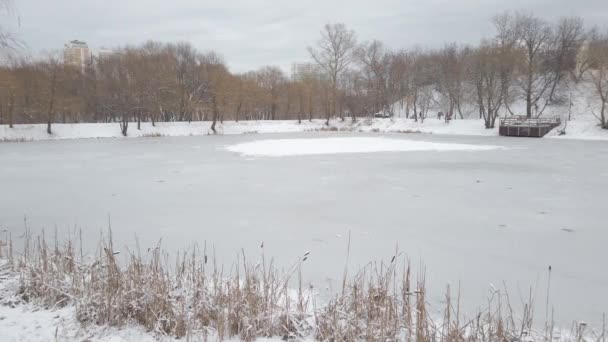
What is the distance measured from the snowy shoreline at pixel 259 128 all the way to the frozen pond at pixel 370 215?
17.6m

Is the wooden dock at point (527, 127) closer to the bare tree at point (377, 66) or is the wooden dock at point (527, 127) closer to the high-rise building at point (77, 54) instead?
the bare tree at point (377, 66)

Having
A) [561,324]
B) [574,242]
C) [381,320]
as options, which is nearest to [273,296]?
[381,320]

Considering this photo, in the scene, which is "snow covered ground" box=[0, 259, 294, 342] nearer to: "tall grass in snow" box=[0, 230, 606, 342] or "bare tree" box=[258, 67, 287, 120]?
"tall grass in snow" box=[0, 230, 606, 342]

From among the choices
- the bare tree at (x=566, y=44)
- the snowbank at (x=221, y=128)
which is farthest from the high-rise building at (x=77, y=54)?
the bare tree at (x=566, y=44)

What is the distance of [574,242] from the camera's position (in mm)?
4238

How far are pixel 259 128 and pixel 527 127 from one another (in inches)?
864

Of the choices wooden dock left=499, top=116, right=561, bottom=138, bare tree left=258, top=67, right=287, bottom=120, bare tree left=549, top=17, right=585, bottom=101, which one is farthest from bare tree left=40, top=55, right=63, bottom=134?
bare tree left=549, top=17, right=585, bottom=101

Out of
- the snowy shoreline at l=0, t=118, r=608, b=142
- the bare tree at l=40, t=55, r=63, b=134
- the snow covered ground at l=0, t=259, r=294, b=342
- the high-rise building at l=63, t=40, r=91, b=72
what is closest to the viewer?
the snow covered ground at l=0, t=259, r=294, b=342

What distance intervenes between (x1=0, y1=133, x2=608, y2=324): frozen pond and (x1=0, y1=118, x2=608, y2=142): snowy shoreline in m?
17.6

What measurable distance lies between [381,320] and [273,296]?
907 millimetres

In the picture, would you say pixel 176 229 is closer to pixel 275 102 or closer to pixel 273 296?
pixel 273 296

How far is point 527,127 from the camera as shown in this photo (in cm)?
2453

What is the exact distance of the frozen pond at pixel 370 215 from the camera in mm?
3537

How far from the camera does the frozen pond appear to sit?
11.6ft
